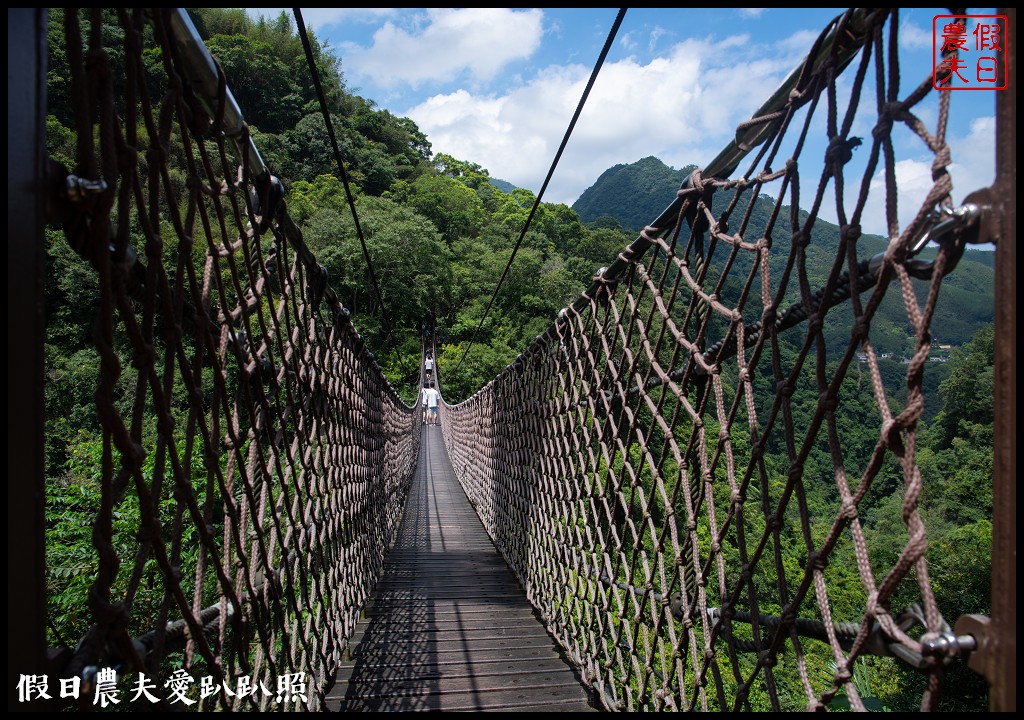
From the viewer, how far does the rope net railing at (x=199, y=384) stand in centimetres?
51

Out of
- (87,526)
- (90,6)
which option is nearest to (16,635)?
(90,6)

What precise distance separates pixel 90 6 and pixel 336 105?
31172 millimetres

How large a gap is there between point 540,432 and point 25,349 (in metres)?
1.83

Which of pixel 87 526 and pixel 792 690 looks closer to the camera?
pixel 87 526

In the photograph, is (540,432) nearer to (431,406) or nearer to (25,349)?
(25,349)

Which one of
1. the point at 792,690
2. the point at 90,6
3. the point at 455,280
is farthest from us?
the point at 455,280

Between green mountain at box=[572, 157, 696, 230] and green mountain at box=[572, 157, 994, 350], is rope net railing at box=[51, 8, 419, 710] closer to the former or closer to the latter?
green mountain at box=[572, 157, 994, 350]

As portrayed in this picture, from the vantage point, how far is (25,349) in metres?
0.42

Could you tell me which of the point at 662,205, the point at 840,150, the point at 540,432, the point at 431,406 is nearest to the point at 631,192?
the point at 662,205

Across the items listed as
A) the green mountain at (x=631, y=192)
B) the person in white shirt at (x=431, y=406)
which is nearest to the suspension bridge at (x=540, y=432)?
the person in white shirt at (x=431, y=406)

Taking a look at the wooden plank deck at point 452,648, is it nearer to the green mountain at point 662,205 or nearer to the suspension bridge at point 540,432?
the suspension bridge at point 540,432

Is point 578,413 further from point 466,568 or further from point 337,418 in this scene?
point 466,568

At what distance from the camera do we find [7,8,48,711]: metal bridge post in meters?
0.40

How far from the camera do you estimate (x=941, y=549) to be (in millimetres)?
6691
